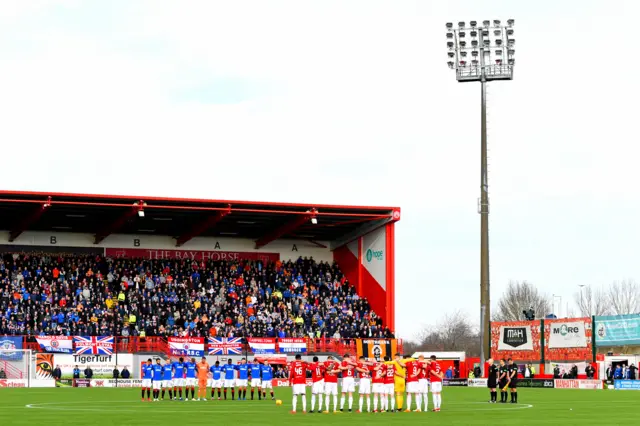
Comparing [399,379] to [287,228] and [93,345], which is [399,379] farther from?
[287,228]

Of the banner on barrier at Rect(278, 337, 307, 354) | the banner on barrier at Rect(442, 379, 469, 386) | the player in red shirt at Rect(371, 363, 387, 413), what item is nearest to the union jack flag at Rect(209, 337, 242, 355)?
the banner on barrier at Rect(278, 337, 307, 354)

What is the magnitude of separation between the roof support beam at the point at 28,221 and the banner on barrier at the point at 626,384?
3532cm

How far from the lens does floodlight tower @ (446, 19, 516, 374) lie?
66.6 metres

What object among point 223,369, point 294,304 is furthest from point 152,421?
point 294,304

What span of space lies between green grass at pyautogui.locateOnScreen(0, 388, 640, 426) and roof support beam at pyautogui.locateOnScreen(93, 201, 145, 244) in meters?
23.9

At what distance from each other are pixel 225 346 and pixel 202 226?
33.1ft

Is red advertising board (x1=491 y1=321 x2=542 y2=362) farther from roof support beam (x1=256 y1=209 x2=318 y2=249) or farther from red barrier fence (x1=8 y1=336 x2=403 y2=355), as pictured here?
roof support beam (x1=256 y1=209 x2=318 y2=249)

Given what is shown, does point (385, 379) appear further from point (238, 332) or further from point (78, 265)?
point (78, 265)

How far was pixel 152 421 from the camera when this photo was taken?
2731 centimetres

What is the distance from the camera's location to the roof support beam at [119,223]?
64188 millimetres

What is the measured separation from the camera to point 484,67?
66875mm

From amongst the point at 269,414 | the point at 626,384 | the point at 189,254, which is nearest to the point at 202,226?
the point at 189,254

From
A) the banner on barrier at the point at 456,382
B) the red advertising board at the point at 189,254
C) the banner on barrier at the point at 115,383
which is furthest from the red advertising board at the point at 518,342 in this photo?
Answer: the banner on barrier at the point at 115,383

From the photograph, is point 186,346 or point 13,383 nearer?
point 13,383
